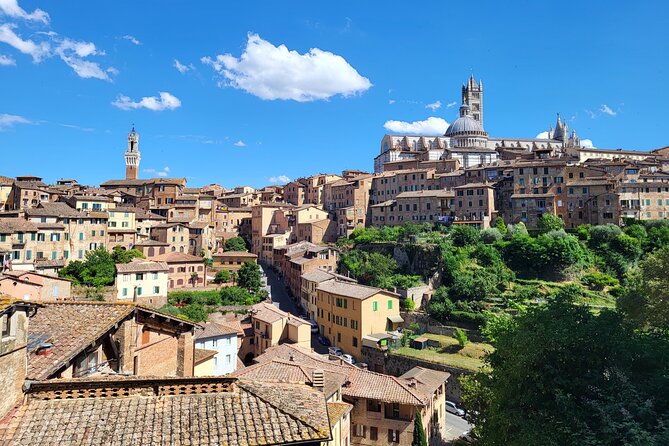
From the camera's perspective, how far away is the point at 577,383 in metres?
14.7

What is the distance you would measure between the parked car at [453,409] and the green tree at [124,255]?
128 ft

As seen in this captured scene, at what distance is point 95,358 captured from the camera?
10.5 metres

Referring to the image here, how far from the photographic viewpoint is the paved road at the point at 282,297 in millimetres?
46531

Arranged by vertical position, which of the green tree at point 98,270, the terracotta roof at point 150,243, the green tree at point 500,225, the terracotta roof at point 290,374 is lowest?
the terracotta roof at point 290,374

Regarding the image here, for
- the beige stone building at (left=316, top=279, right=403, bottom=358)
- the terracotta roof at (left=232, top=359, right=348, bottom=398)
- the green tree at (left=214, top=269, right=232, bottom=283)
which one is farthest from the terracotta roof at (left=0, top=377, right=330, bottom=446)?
the green tree at (left=214, top=269, right=232, bottom=283)

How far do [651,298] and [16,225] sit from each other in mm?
58242

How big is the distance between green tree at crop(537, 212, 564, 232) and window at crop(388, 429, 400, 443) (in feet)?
Answer: 140

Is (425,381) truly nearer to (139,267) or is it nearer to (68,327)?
(68,327)

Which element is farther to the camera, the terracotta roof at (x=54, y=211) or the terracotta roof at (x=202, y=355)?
the terracotta roof at (x=54, y=211)

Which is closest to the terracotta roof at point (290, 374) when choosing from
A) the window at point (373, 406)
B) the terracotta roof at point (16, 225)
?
the window at point (373, 406)

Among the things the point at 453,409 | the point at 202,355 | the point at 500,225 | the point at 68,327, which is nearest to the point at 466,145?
the point at 500,225

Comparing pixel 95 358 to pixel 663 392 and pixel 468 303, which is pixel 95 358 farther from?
pixel 468 303

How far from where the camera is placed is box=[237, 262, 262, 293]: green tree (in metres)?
55.0

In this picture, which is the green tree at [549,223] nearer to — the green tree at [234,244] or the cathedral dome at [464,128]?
the green tree at [234,244]
